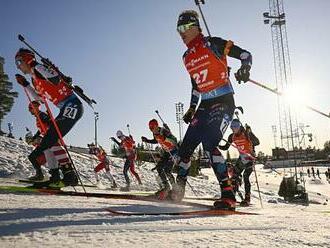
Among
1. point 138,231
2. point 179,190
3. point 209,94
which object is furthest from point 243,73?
point 138,231

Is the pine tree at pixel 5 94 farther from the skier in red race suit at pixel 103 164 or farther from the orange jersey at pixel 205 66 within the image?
the orange jersey at pixel 205 66

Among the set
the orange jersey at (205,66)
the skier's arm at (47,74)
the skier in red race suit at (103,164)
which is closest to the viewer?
the orange jersey at (205,66)

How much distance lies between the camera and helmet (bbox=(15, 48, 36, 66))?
7430 millimetres

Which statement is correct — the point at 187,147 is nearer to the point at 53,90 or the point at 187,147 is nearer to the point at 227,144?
the point at 53,90

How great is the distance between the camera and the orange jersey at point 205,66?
18.1ft

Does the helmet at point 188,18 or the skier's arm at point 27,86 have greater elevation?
the helmet at point 188,18

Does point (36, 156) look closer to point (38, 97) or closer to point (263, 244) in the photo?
point (38, 97)

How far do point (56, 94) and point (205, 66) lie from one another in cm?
330

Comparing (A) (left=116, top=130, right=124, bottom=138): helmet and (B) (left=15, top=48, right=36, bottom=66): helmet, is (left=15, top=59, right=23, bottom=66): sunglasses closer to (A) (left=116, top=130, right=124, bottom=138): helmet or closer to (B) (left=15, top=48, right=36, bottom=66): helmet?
(B) (left=15, top=48, right=36, bottom=66): helmet

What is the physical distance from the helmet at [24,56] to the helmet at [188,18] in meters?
3.23

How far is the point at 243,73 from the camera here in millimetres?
5039

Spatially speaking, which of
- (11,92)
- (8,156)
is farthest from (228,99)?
(11,92)

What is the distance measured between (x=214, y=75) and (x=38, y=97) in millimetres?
4105

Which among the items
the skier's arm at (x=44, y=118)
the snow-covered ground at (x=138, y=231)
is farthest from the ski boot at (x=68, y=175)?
the snow-covered ground at (x=138, y=231)
